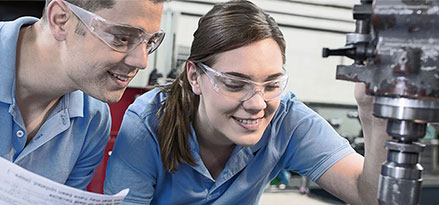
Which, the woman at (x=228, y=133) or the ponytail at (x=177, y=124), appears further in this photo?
the ponytail at (x=177, y=124)

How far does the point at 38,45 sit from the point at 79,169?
1.30 ft

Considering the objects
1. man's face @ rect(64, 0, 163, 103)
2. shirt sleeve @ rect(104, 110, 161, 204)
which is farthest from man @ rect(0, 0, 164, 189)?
shirt sleeve @ rect(104, 110, 161, 204)

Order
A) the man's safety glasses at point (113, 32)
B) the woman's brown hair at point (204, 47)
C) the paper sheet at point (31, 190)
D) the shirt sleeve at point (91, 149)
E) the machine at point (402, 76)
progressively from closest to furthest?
1. the machine at point (402, 76)
2. the paper sheet at point (31, 190)
3. the man's safety glasses at point (113, 32)
4. the woman's brown hair at point (204, 47)
5. the shirt sleeve at point (91, 149)

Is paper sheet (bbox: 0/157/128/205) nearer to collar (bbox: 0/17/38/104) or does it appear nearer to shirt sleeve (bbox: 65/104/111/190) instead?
collar (bbox: 0/17/38/104)

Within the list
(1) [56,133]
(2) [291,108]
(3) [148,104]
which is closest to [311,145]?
(2) [291,108]

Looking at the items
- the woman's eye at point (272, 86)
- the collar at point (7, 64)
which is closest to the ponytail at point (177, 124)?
the woman's eye at point (272, 86)

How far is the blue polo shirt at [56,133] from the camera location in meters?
1.20

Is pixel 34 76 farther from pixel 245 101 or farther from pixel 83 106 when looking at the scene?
pixel 245 101

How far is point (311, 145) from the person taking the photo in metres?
1.42

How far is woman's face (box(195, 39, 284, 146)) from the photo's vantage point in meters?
1.24

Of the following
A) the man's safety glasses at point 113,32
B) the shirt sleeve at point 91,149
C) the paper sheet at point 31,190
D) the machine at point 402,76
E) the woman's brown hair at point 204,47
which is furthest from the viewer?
the shirt sleeve at point 91,149

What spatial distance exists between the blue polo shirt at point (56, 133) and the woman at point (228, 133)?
0.27ft

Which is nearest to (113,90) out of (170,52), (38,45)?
(38,45)

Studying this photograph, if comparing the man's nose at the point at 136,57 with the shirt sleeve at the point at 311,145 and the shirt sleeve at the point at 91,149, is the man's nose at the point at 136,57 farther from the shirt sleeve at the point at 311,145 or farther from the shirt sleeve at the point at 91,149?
the shirt sleeve at the point at 311,145
